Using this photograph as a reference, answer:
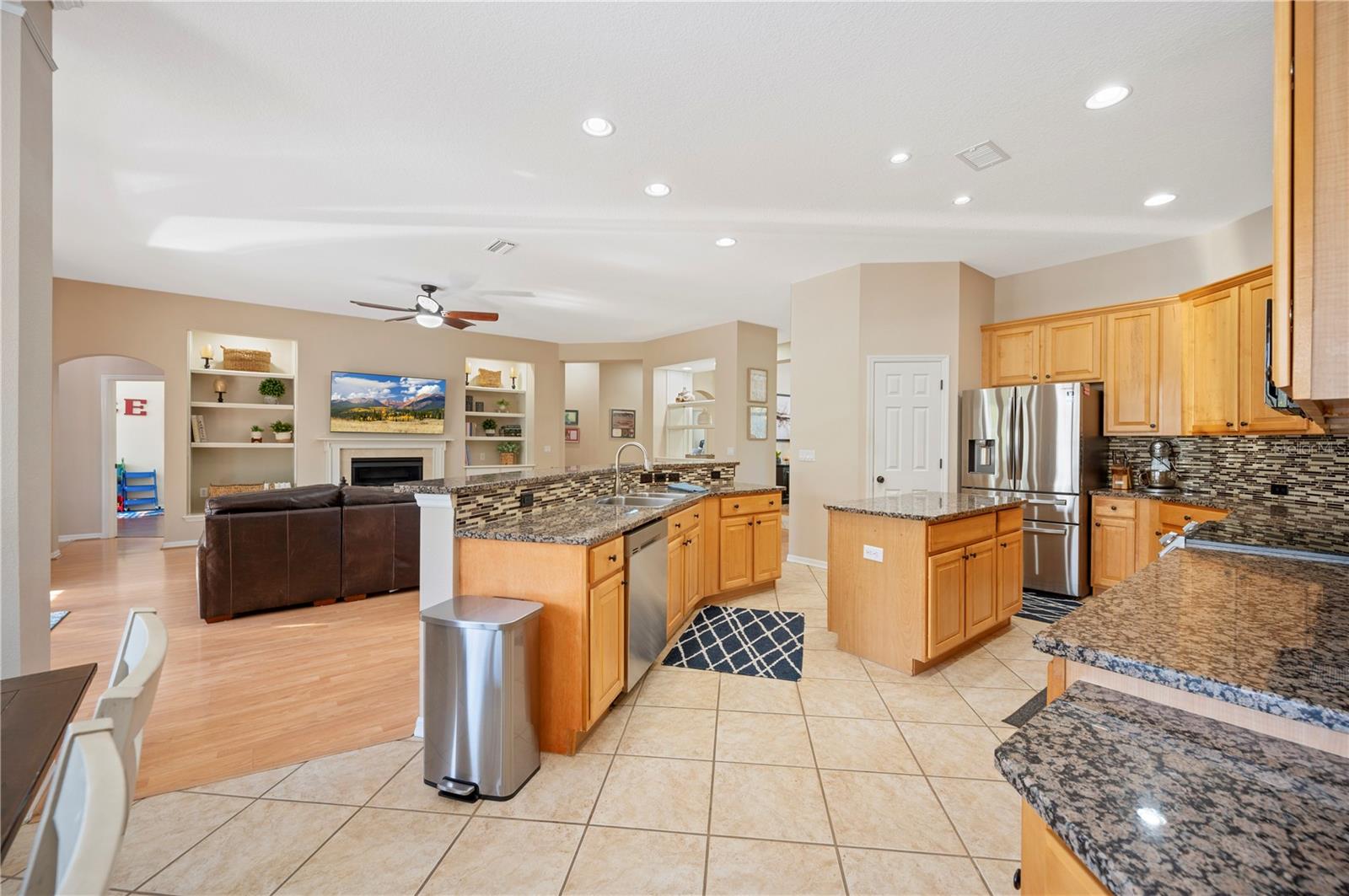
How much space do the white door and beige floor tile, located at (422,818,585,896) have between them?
378 centimetres

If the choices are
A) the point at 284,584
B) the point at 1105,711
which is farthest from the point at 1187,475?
the point at 284,584

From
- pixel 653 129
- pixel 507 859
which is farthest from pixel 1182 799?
pixel 653 129

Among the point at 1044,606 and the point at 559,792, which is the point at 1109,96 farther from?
the point at 559,792

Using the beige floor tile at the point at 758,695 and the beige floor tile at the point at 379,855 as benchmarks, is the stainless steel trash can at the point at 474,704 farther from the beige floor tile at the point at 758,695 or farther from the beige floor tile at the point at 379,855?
the beige floor tile at the point at 758,695

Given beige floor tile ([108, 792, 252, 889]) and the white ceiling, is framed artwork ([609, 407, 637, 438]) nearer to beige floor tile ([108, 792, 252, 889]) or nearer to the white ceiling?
the white ceiling

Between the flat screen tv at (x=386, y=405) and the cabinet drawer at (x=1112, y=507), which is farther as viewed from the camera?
the flat screen tv at (x=386, y=405)

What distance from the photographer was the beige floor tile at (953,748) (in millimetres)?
1999

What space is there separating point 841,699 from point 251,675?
306cm

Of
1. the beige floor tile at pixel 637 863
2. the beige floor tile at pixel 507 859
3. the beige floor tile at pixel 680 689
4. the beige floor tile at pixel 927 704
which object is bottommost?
the beige floor tile at pixel 507 859

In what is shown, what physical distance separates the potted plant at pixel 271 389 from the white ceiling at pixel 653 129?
224 centimetres

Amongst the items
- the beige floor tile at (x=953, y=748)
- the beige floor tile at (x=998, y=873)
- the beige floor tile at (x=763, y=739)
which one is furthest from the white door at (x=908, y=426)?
the beige floor tile at (x=998, y=873)

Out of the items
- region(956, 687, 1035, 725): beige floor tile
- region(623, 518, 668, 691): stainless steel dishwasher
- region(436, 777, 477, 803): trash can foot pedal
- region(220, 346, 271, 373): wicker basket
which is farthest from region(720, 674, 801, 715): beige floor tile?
region(220, 346, 271, 373): wicker basket

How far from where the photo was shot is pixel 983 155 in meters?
2.87

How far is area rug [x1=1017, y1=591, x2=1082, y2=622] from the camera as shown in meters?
3.76
